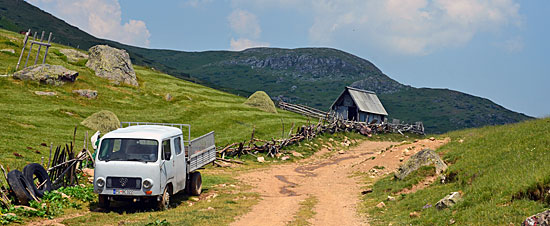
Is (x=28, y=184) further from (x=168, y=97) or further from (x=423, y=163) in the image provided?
(x=168, y=97)

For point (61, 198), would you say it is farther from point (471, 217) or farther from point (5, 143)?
point (471, 217)

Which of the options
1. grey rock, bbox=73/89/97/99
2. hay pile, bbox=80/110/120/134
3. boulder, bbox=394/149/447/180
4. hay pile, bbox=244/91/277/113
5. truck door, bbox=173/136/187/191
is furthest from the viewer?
hay pile, bbox=244/91/277/113

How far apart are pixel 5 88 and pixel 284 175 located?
27.1 m

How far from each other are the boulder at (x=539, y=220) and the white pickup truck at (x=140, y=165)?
11.4 metres

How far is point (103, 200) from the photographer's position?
1563cm

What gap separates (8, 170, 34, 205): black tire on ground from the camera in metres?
14.1

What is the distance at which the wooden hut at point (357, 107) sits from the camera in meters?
59.7

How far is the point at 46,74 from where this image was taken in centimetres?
4300

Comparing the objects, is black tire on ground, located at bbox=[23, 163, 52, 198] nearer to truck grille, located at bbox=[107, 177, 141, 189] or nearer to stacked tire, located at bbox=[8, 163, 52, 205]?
stacked tire, located at bbox=[8, 163, 52, 205]

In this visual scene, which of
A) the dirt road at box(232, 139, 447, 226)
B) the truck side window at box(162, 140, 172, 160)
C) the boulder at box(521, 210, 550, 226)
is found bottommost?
the dirt road at box(232, 139, 447, 226)

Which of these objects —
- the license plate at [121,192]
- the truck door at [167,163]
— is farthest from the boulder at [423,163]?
the license plate at [121,192]

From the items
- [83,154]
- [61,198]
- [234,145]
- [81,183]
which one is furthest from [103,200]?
[234,145]

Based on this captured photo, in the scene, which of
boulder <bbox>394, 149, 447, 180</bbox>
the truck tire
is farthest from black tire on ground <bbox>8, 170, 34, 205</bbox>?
boulder <bbox>394, 149, 447, 180</bbox>

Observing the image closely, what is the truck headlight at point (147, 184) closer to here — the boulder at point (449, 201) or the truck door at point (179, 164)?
the truck door at point (179, 164)
